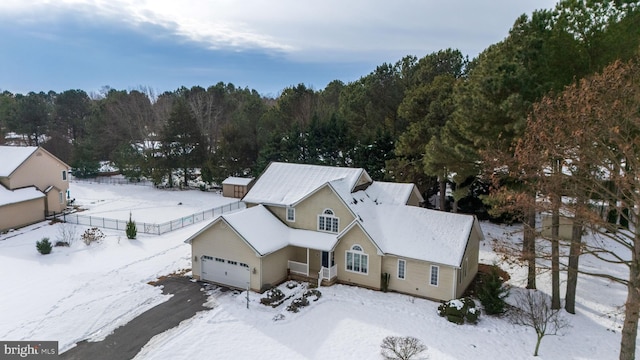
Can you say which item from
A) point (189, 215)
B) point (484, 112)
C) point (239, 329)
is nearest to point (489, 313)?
point (484, 112)

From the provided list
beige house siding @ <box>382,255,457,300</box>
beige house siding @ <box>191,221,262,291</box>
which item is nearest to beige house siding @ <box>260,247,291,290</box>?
beige house siding @ <box>191,221,262,291</box>

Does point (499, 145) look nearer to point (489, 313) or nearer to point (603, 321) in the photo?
point (489, 313)

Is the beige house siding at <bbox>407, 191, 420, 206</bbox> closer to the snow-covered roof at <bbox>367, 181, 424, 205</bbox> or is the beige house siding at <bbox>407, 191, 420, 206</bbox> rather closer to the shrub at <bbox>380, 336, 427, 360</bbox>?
the snow-covered roof at <bbox>367, 181, 424, 205</bbox>

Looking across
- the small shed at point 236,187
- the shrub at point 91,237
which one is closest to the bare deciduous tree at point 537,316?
the shrub at point 91,237

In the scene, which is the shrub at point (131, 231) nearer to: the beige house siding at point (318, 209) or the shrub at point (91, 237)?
the shrub at point (91, 237)

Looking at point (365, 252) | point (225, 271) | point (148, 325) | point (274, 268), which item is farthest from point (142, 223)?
point (365, 252)

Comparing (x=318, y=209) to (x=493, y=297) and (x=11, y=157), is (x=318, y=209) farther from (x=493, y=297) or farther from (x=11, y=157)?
(x=11, y=157)
